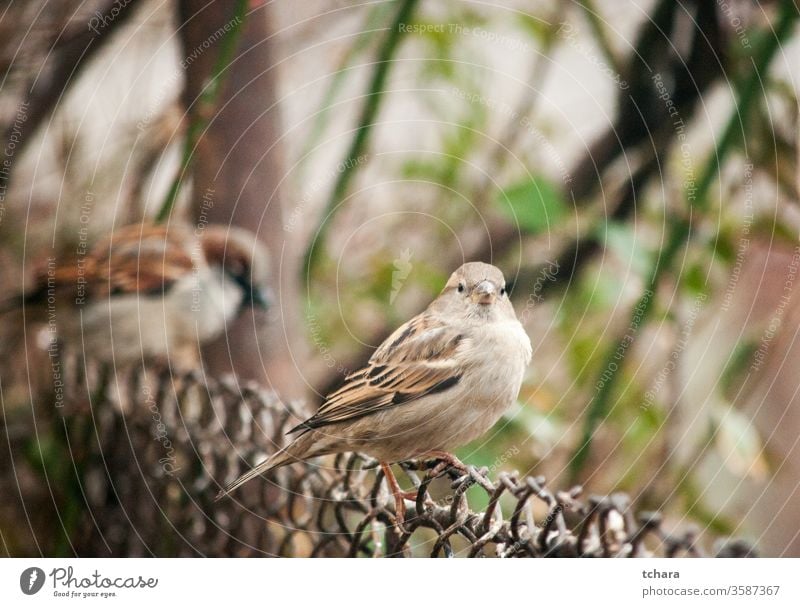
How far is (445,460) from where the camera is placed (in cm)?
98

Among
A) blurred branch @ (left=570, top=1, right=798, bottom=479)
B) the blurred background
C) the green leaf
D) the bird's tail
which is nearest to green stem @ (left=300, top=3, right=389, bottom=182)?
the blurred background

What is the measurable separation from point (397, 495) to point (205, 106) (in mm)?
560

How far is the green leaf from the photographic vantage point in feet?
3.83

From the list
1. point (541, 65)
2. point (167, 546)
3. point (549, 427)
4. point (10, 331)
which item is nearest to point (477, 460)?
point (549, 427)

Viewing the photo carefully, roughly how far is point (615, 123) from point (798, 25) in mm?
250

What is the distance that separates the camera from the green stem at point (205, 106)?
115 centimetres

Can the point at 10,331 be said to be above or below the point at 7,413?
above

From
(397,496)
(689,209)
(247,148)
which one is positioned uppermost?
(247,148)

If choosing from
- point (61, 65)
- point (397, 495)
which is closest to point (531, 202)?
point (397, 495)

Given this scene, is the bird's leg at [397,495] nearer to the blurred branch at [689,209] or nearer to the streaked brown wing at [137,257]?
the blurred branch at [689,209]

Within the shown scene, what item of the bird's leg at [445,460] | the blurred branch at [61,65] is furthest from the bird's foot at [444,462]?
the blurred branch at [61,65]

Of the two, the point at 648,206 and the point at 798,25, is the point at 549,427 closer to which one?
the point at 648,206

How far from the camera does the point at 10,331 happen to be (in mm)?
1187

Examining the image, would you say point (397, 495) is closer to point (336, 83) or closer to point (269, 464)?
point (269, 464)
